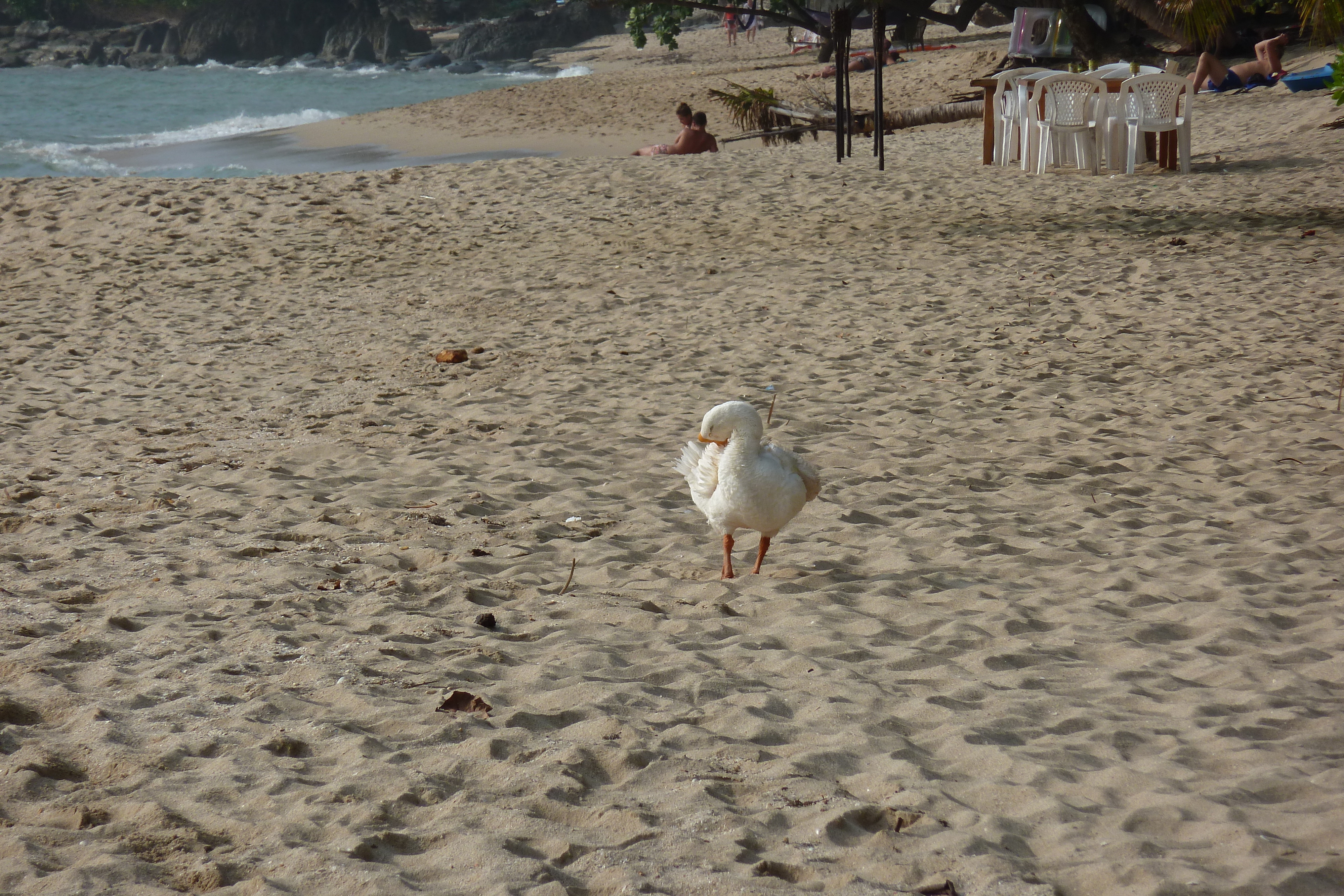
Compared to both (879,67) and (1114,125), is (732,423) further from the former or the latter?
(1114,125)

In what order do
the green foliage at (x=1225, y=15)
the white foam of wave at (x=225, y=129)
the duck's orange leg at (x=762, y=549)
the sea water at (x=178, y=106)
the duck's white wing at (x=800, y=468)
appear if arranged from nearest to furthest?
the duck's white wing at (x=800, y=468), the duck's orange leg at (x=762, y=549), the green foliage at (x=1225, y=15), the sea water at (x=178, y=106), the white foam of wave at (x=225, y=129)

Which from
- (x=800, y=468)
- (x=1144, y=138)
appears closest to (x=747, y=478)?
(x=800, y=468)

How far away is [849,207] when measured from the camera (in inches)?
448

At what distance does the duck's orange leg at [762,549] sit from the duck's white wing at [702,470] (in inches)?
10.1

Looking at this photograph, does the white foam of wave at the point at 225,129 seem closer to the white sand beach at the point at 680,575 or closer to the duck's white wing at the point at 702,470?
the white sand beach at the point at 680,575

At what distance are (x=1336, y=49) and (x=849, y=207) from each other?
12313 mm

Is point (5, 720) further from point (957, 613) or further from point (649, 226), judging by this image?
point (649, 226)

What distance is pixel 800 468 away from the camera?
4.11m

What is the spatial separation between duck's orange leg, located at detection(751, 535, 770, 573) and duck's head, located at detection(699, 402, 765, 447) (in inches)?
17.5

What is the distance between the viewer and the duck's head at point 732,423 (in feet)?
12.8

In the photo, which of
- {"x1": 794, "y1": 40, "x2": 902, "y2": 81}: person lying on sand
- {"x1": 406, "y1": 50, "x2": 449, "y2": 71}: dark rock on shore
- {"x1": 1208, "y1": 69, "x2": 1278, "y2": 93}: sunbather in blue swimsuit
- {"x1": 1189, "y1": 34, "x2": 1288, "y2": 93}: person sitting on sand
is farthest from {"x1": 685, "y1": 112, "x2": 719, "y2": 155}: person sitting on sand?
{"x1": 406, "y1": 50, "x2": 449, "y2": 71}: dark rock on shore

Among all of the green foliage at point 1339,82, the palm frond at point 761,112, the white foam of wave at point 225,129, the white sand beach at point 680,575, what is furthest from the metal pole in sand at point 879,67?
the white foam of wave at point 225,129

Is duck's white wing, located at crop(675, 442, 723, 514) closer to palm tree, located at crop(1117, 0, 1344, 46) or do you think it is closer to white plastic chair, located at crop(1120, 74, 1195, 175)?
palm tree, located at crop(1117, 0, 1344, 46)

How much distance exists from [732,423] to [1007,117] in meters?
10.5
